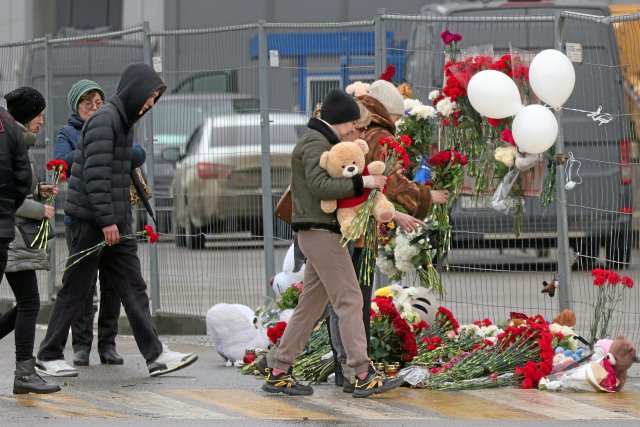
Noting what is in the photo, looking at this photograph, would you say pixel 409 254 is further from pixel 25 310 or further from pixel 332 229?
pixel 25 310

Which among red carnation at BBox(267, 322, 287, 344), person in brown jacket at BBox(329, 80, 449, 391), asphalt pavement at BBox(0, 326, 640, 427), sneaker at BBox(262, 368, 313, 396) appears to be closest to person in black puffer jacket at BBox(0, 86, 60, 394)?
asphalt pavement at BBox(0, 326, 640, 427)

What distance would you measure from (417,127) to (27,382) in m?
A: 2.91

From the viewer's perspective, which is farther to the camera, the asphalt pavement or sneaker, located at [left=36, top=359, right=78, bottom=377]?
sneaker, located at [left=36, top=359, right=78, bottom=377]

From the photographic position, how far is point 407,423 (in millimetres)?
8250

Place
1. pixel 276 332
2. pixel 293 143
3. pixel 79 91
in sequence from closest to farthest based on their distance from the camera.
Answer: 1. pixel 276 332
2. pixel 79 91
3. pixel 293 143

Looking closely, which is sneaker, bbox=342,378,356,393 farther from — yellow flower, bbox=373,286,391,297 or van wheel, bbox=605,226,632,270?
van wheel, bbox=605,226,632,270

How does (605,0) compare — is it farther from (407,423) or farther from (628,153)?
(407,423)

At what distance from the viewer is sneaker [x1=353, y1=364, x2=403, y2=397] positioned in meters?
9.02

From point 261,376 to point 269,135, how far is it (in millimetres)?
2614

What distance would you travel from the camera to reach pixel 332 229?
900 cm

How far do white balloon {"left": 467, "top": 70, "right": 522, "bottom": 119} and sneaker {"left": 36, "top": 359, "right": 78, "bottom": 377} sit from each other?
3065 mm

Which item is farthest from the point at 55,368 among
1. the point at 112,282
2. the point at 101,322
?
the point at 101,322

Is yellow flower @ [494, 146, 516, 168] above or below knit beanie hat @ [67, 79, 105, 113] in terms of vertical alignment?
below

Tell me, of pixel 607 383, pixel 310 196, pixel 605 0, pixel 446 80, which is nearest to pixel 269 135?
pixel 446 80
